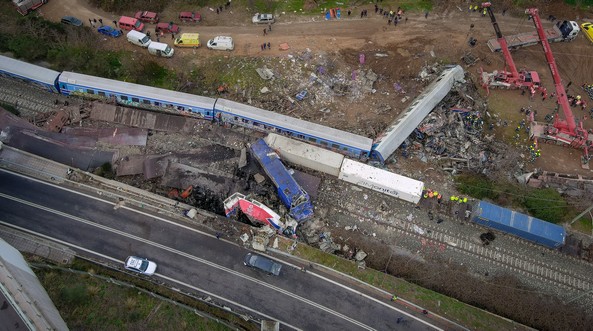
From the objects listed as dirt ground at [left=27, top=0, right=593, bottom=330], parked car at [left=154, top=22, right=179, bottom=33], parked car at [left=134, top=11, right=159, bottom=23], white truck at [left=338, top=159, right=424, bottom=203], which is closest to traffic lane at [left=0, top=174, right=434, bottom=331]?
dirt ground at [left=27, top=0, right=593, bottom=330]

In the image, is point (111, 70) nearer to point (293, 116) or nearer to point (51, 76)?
point (51, 76)

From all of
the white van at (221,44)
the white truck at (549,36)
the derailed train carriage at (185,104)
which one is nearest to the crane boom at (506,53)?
the white truck at (549,36)

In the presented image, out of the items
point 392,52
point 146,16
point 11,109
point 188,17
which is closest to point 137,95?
point 11,109

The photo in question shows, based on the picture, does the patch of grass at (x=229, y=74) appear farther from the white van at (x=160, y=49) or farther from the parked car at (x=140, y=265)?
the parked car at (x=140, y=265)

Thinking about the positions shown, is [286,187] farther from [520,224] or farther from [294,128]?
[520,224]

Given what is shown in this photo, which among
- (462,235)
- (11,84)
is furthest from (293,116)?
(11,84)

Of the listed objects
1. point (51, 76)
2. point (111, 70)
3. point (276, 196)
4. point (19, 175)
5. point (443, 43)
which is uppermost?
point (443, 43)
